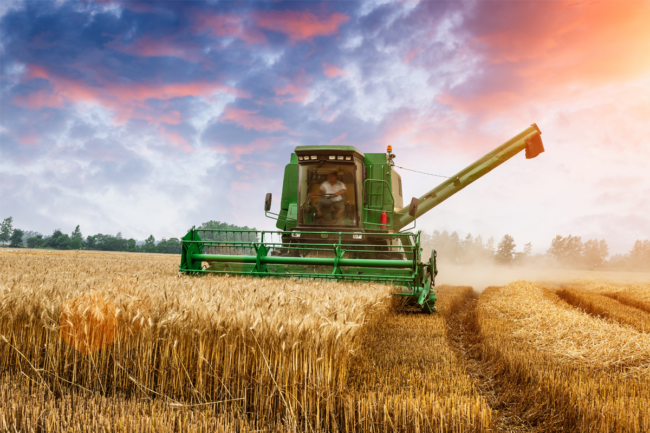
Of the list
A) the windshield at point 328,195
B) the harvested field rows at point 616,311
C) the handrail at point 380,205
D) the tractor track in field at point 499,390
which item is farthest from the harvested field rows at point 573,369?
the windshield at point 328,195

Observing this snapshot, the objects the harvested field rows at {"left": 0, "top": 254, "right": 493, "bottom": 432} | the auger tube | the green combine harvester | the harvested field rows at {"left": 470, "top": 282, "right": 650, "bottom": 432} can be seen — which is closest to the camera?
the harvested field rows at {"left": 0, "top": 254, "right": 493, "bottom": 432}

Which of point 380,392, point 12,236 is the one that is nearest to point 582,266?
point 380,392

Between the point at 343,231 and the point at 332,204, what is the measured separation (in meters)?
0.60

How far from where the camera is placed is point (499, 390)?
3.45 m

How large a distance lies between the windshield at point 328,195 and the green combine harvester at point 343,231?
0.07ft

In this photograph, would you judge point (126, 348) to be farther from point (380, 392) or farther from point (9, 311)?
point (380, 392)

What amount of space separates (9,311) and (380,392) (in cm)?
279

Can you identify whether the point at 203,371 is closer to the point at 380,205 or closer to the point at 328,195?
the point at 328,195

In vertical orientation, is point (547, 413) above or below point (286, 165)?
below

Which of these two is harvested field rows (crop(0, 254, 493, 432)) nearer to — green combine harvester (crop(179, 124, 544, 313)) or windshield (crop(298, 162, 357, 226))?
green combine harvester (crop(179, 124, 544, 313))

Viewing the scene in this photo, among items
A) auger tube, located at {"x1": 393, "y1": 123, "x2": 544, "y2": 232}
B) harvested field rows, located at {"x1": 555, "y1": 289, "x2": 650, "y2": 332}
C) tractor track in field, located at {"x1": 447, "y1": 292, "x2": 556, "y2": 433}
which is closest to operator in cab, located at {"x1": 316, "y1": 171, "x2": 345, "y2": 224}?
auger tube, located at {"x1": 393, "y1": 123, "x2": 544, "y2": 232}

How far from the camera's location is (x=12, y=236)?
Answer: 90.9m

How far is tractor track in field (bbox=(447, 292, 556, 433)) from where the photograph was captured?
9.35ft

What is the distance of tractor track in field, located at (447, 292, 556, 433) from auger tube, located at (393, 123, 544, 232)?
4717 mm
